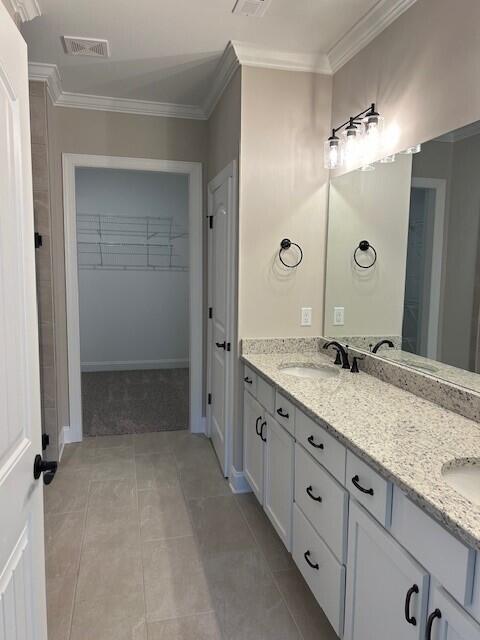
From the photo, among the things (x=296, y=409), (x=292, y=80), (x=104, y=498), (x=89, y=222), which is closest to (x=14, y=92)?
(x=296, y=409)

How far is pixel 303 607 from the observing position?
1.95 meters

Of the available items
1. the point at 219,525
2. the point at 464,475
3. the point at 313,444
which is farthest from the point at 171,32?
the point at 219,525

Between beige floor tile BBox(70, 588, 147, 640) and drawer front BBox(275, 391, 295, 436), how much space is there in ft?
3.25

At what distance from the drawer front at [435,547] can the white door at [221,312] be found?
1.72 metres

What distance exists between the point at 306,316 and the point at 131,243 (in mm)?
3728

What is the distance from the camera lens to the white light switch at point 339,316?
270cm

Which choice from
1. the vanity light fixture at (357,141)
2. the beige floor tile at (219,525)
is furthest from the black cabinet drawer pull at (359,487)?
the vanity light fixture at (357,141)

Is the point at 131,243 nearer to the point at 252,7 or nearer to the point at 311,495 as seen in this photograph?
the point at 252,7

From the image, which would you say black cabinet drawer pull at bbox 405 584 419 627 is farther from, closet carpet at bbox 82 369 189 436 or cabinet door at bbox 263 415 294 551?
closet carpet at bbox 82 369 189 436

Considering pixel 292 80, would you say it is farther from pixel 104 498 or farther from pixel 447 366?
pixel 104 498

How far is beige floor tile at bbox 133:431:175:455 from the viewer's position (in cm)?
354

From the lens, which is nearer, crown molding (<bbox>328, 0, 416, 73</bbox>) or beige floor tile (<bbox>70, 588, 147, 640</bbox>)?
beige floor tile (<bbox>70, 588, 147, 640</bbox>)

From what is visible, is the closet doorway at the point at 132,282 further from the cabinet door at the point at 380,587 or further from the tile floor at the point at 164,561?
the cabinet door at the point at 380,587

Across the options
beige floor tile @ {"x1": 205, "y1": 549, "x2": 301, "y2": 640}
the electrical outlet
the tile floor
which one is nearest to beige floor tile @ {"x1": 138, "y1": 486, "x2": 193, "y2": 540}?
the tile floor
